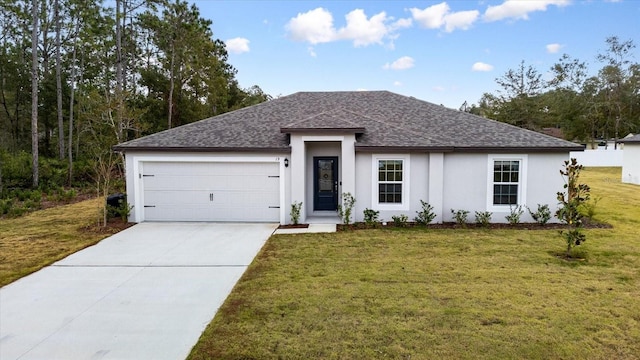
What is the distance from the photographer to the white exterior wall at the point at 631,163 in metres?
21.8

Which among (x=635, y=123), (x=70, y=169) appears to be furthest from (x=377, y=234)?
(x=635, y=123)

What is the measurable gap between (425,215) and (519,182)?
3.02m

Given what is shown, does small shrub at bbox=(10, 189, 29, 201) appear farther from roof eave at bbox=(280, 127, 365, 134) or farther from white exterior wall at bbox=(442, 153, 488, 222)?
white exterior wall at bbox=(442, 153, 488, 222)

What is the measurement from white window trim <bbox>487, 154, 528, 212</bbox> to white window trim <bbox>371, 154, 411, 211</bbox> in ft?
7.95

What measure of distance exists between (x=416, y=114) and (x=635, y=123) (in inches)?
1863

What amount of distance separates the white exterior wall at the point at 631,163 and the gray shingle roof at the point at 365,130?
13504 millimetres

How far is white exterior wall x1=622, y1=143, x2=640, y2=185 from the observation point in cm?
2175

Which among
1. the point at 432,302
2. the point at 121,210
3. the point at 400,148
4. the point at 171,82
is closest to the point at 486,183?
the point at 400,148

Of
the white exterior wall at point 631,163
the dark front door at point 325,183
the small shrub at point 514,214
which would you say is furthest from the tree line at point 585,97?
the dark front door at point 325,183

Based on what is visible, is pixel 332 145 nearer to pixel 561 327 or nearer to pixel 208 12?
pixel 561 327

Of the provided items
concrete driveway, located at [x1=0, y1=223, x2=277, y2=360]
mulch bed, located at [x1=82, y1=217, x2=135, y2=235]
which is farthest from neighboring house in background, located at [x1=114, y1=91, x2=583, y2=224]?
concrete driveway, located at [x1=0, y1=223, x2=277, y2=360]

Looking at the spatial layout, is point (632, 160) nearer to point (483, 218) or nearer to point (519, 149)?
point (519, 149)

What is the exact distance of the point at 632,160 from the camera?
73.2 ft

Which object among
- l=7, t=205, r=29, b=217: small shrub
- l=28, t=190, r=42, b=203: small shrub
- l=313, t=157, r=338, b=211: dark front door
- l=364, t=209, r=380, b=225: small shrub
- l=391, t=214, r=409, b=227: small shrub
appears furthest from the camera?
l=28, t=190, r=42, b=203: small shrub
